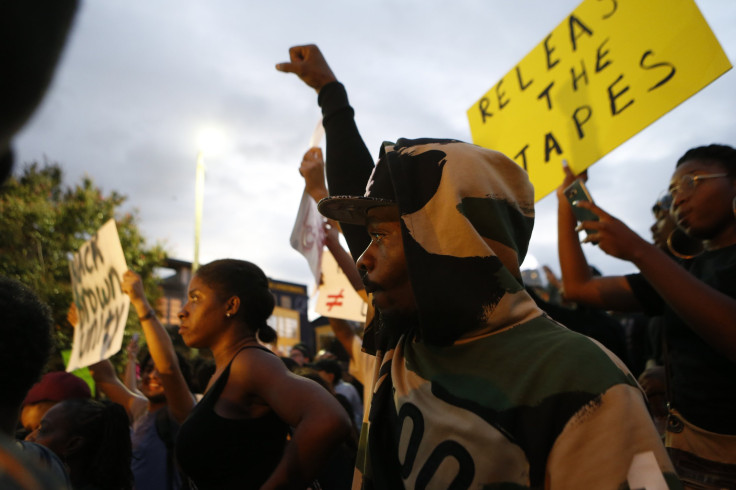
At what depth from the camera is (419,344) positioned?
5.03 ft

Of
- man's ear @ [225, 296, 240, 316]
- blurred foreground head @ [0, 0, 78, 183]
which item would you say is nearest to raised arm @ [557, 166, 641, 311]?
man's ear @ [225, 296, 240, 316]

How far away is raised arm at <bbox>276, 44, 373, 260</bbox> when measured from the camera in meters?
2.12

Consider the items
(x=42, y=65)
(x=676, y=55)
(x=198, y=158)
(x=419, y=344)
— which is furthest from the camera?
(x=198, y=158)

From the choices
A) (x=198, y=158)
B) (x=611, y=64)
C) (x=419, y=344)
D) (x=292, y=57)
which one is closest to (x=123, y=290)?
(x=292, y=57)

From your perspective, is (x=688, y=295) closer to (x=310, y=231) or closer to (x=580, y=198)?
(x=580, y=198)

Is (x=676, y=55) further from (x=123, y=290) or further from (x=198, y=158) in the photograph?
(x=198, y=158)

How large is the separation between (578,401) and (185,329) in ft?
6.81

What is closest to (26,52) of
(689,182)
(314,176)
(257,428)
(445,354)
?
(445,354)

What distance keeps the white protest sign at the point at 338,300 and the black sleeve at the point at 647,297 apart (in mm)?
2225

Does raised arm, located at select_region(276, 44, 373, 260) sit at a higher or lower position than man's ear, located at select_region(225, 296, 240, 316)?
higher

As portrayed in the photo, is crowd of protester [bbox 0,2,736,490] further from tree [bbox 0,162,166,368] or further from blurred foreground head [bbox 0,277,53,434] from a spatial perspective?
tree [bbox 0,162,166,368]

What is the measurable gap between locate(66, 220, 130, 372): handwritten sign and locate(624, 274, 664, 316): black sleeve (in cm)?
331

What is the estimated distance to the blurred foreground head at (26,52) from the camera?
480 mm

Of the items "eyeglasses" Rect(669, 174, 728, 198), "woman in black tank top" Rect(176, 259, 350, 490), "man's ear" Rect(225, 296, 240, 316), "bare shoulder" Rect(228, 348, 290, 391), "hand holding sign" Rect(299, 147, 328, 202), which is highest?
"hand holding sign" Rect(299, 147, 328, 202)
